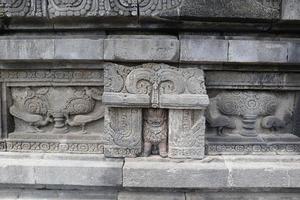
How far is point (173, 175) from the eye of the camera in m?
2.46

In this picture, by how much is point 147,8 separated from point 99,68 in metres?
0.68

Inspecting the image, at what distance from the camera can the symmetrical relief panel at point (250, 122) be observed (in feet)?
8.58

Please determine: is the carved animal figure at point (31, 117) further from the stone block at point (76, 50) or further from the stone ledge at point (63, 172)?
the stone block at point (76, 50)

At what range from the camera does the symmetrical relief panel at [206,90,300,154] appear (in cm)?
262

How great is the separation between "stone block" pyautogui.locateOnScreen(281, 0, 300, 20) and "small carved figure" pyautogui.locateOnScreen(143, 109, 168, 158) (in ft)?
4.29

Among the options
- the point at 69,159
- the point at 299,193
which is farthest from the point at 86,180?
the point at 299,193

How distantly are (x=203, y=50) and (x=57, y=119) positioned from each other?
4.95 ft

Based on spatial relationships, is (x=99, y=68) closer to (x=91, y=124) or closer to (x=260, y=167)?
(x=91, y=124)

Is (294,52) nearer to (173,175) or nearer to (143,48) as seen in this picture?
(143,48)

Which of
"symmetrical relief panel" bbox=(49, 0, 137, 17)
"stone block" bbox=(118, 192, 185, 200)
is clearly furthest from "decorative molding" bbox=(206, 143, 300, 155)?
"symmetrical relief panel" bbox=(49, 0, 137, 17)

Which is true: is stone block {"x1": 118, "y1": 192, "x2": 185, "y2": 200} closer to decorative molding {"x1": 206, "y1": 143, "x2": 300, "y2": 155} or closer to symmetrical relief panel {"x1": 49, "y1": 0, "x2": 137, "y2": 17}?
decorative molding {"x1": 206, "y1": 143, "x2": 300, "y2": 155}

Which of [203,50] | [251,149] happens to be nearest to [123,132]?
[203,50]

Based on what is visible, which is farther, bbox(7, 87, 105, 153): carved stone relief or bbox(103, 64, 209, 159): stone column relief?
bbox(7, 87, 105, 153): carved stone relief

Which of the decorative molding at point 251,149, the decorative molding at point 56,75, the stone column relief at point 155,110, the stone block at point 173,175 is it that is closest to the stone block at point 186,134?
the stone column relief at point 155,110
